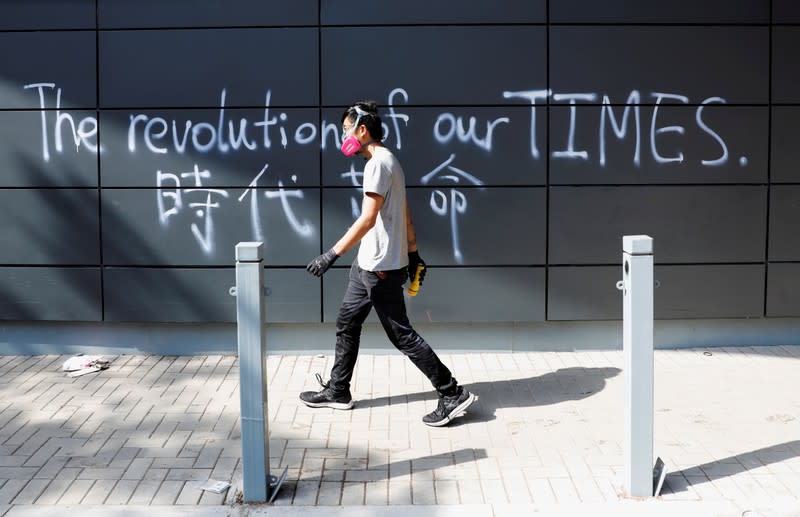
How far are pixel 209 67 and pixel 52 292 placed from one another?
2165 millimetres

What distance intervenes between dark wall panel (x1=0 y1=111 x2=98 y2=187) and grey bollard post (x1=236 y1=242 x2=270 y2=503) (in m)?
3.23

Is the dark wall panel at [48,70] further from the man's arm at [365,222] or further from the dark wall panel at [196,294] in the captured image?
the man's arm at [365,222]

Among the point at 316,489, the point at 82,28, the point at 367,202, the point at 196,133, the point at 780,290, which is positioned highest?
the point at 82,28

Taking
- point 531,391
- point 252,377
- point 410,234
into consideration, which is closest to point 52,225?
point 410,234

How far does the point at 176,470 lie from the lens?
4.71 meters

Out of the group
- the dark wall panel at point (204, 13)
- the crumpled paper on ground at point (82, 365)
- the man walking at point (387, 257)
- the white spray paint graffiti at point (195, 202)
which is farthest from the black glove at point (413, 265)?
the crumpled paper on ground at point (82, 365)

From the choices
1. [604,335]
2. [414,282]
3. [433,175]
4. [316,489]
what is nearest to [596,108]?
[433,175]

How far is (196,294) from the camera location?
6.96 meters

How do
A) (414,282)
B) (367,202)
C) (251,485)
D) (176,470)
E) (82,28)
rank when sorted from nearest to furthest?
(251,485)
(176,470)
(367,202)
(414,282)
(82,28)

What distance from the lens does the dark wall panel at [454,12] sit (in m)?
6.77

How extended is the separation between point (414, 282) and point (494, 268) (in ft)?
4.62

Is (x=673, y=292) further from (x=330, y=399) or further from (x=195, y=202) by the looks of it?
(x=195, y=202)

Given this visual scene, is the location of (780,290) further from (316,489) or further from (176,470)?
(176,470)

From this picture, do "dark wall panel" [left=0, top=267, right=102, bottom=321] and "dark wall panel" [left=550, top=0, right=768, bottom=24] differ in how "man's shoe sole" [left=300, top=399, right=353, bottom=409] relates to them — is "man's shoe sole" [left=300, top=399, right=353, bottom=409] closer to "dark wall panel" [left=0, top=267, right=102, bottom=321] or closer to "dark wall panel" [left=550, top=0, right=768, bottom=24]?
"dark wall panel" [left=0, top=267, right=102, bottom=321]
